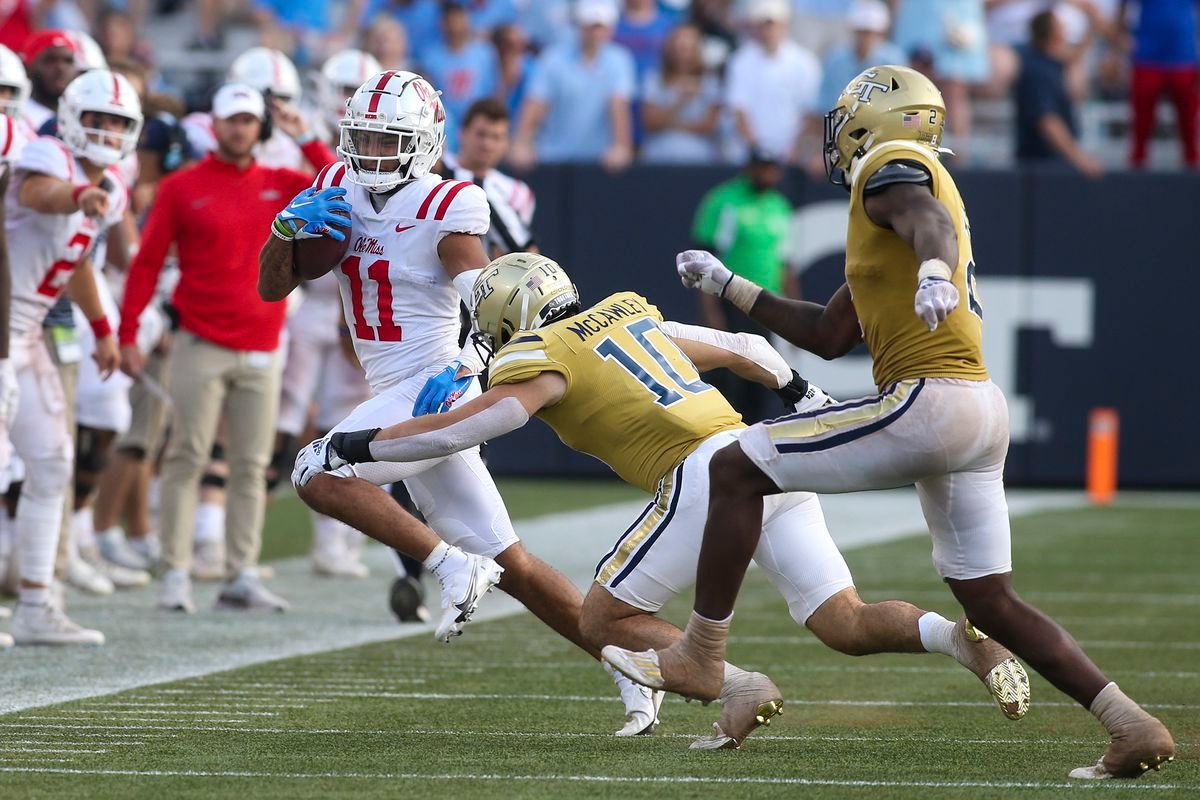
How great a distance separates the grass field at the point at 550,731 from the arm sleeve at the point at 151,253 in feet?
6.05

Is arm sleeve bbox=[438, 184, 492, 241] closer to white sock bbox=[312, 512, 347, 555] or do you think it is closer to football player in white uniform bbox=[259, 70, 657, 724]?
A: football player in white uniform bbox=[259, 70, 657, 724]

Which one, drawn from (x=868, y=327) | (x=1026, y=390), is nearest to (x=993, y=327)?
(x=1026, y=390)

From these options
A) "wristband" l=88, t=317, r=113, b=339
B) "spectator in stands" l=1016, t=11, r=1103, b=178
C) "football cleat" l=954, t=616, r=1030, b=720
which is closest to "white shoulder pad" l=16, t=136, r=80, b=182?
"wristband" l=88, t=317, r=113, b=339

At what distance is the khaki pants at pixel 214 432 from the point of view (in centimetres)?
802

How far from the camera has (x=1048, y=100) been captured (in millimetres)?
14016

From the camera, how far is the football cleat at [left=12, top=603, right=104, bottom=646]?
22.3ft

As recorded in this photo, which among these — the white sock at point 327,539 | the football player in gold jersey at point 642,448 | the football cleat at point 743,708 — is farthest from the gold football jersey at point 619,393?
the white sock at point 327,539

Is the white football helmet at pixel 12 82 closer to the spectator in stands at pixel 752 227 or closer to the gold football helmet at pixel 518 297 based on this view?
the gold football helmet at pixel 518 297

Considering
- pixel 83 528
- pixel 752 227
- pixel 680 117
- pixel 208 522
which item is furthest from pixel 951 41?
pixel 83 528

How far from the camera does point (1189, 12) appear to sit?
44.2ft

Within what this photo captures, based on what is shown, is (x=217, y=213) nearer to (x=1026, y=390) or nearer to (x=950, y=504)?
(x=950, y=504)

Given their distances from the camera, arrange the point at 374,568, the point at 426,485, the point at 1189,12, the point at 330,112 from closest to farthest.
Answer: the point at 426,485 → the point at 330,112 → the point at 374,568 → the point at 1189,12

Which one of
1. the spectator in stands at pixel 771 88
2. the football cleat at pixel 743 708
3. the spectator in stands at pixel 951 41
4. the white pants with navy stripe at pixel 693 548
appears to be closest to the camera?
the football cleat at pixel 743 708

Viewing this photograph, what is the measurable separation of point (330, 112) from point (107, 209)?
2.27 m
